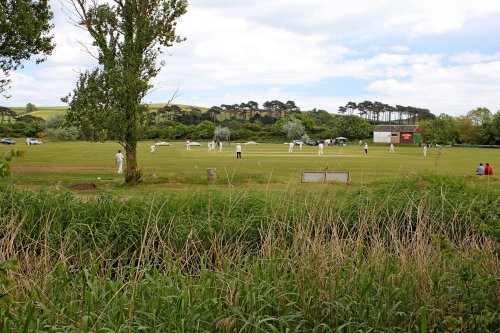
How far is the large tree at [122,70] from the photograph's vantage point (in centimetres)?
2403

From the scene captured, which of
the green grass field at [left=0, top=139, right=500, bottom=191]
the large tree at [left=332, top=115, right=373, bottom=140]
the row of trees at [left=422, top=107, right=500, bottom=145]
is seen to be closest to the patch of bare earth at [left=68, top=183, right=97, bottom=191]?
the green grass field at [left=0, top=139, right=500, bottom=191]

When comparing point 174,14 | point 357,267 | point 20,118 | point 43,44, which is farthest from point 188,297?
point 20,118

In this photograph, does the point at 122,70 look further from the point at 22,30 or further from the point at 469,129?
the point at 469,129

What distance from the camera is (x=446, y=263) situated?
24.0 ft

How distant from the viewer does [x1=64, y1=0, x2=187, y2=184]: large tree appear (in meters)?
24.0

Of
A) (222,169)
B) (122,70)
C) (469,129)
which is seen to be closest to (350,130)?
(469,129)

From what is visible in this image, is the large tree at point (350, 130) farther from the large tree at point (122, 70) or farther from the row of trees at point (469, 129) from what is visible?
the large tree at point (122, 70)

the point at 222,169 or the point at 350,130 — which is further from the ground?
the point at 350,130

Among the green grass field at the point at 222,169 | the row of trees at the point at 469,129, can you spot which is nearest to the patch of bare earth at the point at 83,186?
the green grass field at the point at 222,169

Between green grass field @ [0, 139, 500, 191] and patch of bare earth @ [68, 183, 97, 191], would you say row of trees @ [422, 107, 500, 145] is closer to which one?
green grass field @ [0, 139, 500, 191]

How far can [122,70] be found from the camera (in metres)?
24.2

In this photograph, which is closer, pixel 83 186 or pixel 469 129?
pixel 83 186

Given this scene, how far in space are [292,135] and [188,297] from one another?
125 meters

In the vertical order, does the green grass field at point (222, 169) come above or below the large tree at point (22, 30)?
below
